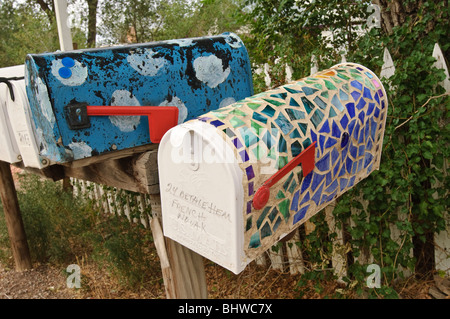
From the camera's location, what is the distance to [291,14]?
94.6 inches

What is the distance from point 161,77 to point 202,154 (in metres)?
0.38

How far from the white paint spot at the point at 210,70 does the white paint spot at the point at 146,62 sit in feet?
0.37

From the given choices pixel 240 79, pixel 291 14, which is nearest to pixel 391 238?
pixel 240 79

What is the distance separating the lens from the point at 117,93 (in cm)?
105

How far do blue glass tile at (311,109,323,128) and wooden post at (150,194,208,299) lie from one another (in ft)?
1.66

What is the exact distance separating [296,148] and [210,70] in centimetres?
42

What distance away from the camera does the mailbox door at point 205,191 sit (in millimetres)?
813

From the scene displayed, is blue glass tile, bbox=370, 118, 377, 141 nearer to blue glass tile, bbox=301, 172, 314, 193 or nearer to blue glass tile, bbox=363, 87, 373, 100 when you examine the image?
blue glass tile, bbox=363, 87, 373, 100

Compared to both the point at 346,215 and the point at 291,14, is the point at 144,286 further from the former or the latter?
the point at 291,14

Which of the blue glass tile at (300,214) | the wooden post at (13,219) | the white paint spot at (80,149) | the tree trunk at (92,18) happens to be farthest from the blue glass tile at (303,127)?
the tree trunk at (92,18)

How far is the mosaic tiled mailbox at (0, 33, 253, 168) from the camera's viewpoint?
38.5 inches

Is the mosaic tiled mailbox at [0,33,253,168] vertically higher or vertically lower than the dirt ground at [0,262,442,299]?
higher

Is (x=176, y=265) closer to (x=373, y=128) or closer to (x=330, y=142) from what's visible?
(x=330, y=142)

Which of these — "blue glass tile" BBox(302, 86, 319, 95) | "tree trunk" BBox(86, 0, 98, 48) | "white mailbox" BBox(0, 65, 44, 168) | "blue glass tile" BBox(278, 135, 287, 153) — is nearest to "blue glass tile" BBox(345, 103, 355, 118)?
"blue glass tile" BBox(302, 86, 319, 95)
